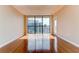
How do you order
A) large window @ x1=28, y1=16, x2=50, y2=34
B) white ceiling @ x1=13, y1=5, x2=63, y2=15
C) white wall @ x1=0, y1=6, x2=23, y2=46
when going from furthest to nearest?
large window @ x1=28, y1=16, x2=50, y2=34, white ceiling @ x1=13, y1=5, x2=63, y2=15, white wall @ x1=0, y1=6, x2=23, y2=46

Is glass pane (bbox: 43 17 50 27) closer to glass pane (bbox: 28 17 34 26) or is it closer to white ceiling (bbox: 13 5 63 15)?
glass pane (bbox: 28 17 34 26)

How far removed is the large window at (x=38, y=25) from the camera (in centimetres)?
1358

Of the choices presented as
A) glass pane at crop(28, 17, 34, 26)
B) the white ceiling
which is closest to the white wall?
the white ceiling

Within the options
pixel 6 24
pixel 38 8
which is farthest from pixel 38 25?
pixel 6 24

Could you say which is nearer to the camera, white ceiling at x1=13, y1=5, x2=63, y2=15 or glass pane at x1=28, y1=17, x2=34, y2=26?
white ceiling at x1=13, y1=5, x2=63, y2=15

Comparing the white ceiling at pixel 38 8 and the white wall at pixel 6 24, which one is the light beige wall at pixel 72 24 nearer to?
the white ceiling at pixel 38 8

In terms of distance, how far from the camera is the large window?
1358 cm

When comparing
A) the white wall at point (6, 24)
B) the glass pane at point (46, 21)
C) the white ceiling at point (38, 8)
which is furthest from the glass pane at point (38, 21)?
the white wall at point (6, 24)

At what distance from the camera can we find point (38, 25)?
13.6 meters

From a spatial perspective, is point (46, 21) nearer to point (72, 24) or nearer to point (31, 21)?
point (31, 21)
